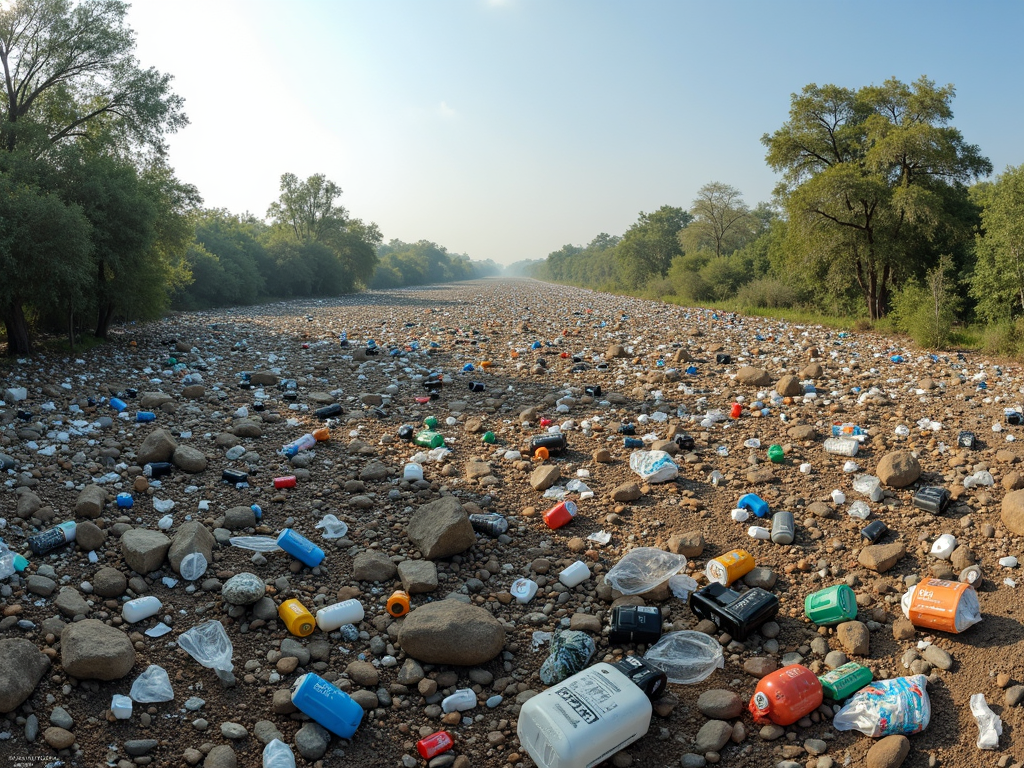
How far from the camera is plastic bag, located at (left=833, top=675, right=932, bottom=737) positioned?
2.48m

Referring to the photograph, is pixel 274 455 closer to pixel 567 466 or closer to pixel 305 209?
pixel 567 466

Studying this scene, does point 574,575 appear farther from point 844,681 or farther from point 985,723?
point 985,723

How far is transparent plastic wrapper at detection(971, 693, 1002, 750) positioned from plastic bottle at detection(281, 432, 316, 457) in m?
5.12

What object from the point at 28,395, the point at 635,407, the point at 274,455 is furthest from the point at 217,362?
the point at 635,407

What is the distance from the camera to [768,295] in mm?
21000

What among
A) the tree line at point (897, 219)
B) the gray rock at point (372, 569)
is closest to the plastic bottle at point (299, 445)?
the gray rock at point (372, 569)

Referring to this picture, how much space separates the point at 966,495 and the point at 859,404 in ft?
8.30

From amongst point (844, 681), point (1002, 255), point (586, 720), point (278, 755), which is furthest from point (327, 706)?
point (1002, 255)

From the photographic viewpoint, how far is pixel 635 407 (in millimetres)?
7070

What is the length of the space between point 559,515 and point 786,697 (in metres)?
1.96

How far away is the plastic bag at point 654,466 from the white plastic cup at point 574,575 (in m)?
1.49

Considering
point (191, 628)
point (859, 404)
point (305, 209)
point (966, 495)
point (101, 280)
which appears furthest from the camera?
point (305, 209)

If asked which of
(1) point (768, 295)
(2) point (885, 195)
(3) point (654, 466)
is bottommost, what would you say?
(3) point (654, 466)

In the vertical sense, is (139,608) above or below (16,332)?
below
